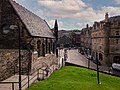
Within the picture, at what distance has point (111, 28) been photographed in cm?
5841

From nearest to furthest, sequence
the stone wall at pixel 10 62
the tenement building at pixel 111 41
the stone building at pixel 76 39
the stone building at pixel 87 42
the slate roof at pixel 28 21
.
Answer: the stone wall at pixel 10 62 < the slate roof at pixel 28 21 < the tenement building at pixel 111 41 < the stone building at pixel 87 42 < the stone building at pixel 76 39

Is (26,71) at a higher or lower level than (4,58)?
lower

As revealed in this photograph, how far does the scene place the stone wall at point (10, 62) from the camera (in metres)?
21.4

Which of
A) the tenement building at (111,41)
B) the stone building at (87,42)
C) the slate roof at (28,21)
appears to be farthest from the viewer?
the stone building at (87,42)

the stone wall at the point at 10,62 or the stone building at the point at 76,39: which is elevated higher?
the stone building at the point at 76,39

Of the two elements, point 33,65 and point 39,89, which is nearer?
point 39,89

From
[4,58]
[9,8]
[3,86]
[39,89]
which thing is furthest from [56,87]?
[9,8]

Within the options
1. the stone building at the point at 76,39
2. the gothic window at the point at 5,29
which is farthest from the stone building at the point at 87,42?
the gothic window at the point at 5,29

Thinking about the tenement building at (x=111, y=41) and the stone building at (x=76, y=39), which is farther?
the stone building at (x=76, y=39)

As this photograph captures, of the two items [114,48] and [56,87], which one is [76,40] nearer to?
[114,48]

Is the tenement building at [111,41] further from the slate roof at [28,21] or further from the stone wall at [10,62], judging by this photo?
the stone wall at [10,62]

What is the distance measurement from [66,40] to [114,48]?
85214 millimetres

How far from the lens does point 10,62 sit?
918 inches

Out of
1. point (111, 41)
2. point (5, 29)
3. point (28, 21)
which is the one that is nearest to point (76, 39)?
point (111, 41)
